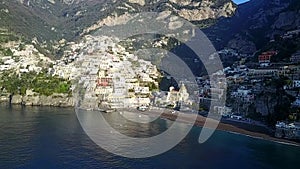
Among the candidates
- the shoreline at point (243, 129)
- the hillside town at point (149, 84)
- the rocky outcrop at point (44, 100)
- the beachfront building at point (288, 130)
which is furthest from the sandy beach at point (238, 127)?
the rocky outcrop at point (44, 100)

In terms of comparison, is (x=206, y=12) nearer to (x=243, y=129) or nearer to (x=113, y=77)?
(x=113, y=77)

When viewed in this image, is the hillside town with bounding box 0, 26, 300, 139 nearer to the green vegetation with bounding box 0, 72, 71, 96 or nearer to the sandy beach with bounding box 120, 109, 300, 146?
the green vegetation with bounding box 0, 72, 71, 96

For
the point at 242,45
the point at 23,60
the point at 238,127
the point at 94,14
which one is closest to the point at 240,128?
the point at 238,127

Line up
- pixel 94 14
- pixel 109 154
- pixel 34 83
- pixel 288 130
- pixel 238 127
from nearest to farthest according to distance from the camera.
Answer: pixel 109 154 → pixel 288 130 → pixel 238 127 → pixel 34 83 → pixel 94 14

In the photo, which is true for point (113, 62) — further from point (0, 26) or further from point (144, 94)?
point (0, 26)

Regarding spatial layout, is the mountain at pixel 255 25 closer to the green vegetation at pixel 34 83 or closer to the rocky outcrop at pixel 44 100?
the green vegetation at pixel 34 83

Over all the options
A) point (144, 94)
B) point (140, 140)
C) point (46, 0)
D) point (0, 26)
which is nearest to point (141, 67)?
point (144, 94)

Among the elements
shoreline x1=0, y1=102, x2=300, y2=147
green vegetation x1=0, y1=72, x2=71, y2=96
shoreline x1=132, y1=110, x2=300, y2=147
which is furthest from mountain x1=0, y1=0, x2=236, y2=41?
shoreline x1=132, y1=110, x2=300, y2=147
